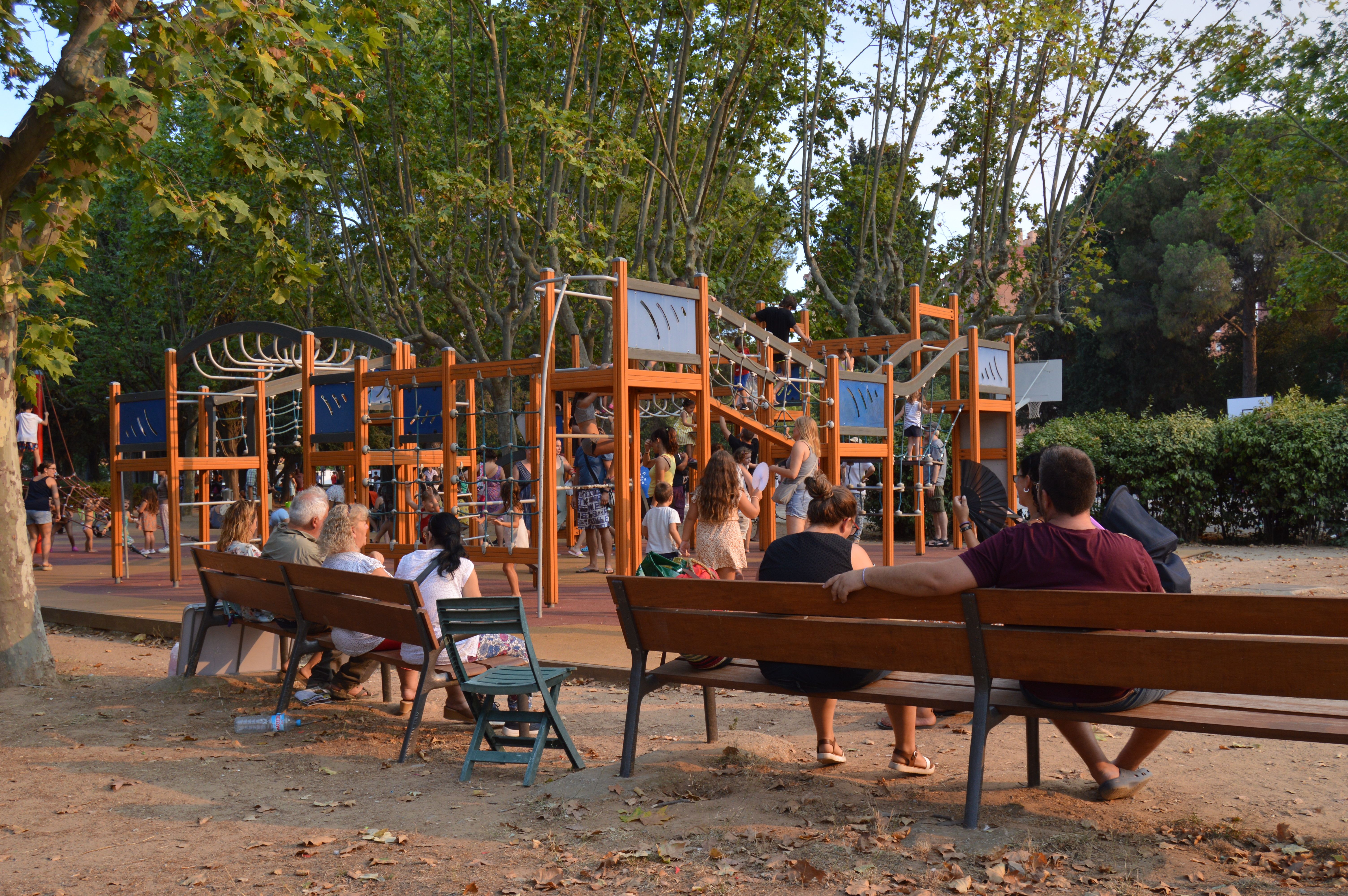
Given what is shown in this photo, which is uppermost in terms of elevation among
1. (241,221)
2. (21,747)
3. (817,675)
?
(241,221)

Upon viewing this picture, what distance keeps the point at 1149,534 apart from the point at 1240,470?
13082 mm

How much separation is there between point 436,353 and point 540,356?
50.1 ft

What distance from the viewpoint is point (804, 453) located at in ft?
32.9

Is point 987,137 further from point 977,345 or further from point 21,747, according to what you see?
point 21,747

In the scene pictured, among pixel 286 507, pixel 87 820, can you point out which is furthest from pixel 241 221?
pixel 286 507

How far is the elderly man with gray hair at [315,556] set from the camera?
6781 mm

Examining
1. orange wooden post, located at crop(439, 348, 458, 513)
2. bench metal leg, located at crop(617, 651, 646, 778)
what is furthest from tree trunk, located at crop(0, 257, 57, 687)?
bench metal leg, located at crop(617, 651, 646, 778)

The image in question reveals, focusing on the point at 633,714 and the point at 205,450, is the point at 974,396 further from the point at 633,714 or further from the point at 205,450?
the point at 633,714

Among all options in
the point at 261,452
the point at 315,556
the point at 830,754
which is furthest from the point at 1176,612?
the point at 261,452

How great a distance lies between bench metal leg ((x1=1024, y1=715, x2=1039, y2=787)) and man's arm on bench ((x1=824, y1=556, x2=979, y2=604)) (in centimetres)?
78

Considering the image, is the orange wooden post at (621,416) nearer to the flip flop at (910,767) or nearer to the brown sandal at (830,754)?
the brown sandal at (830,754)

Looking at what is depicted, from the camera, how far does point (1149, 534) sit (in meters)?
4.79

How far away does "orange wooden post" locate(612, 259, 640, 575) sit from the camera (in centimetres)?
986

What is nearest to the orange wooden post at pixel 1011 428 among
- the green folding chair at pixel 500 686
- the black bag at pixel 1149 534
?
the black bag at pixel 1149 534
